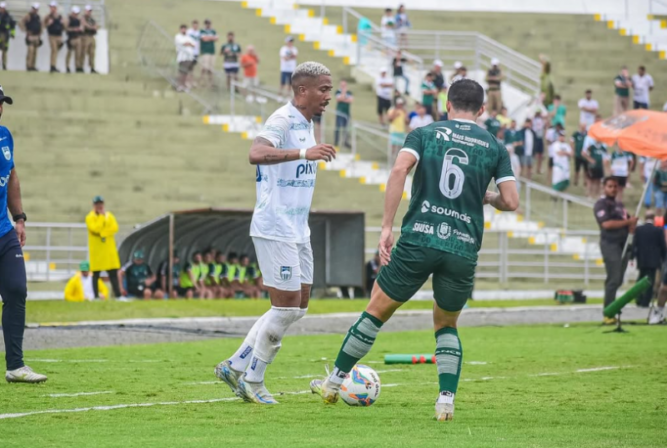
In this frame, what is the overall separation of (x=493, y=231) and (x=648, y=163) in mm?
7532

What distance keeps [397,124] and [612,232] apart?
16.4m

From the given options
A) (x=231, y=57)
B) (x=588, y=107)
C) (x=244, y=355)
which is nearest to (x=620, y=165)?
(x=588, y=107)

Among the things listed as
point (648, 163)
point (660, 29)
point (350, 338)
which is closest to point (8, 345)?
point (350, 338)

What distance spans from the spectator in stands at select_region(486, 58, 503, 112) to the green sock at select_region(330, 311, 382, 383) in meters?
31.0

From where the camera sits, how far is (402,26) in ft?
143

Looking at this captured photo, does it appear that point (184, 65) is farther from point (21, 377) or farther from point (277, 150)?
Result: point (277, 150)

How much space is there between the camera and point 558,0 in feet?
162

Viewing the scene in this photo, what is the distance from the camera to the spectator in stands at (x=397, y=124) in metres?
35.7

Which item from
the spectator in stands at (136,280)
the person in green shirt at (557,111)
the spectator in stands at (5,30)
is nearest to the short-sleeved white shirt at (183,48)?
the spectator in stands at (5,30)

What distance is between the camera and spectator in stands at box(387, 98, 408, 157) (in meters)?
35.7

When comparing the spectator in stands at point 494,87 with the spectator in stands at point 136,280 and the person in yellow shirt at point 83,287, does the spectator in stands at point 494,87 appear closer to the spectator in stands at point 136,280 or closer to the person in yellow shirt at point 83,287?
the spectator in stands at point 136,280

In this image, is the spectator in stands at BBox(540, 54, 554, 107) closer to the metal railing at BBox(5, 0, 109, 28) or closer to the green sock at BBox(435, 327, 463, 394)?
the metal railing at BBox(5, 0, 109, 28)

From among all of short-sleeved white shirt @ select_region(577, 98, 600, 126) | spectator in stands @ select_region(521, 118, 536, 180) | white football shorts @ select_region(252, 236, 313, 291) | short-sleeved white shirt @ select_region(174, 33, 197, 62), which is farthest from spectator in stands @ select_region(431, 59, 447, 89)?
white football shorts @ select_region(252, 236, 313, 291)

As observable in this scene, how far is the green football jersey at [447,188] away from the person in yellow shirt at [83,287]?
1744 centimetres
